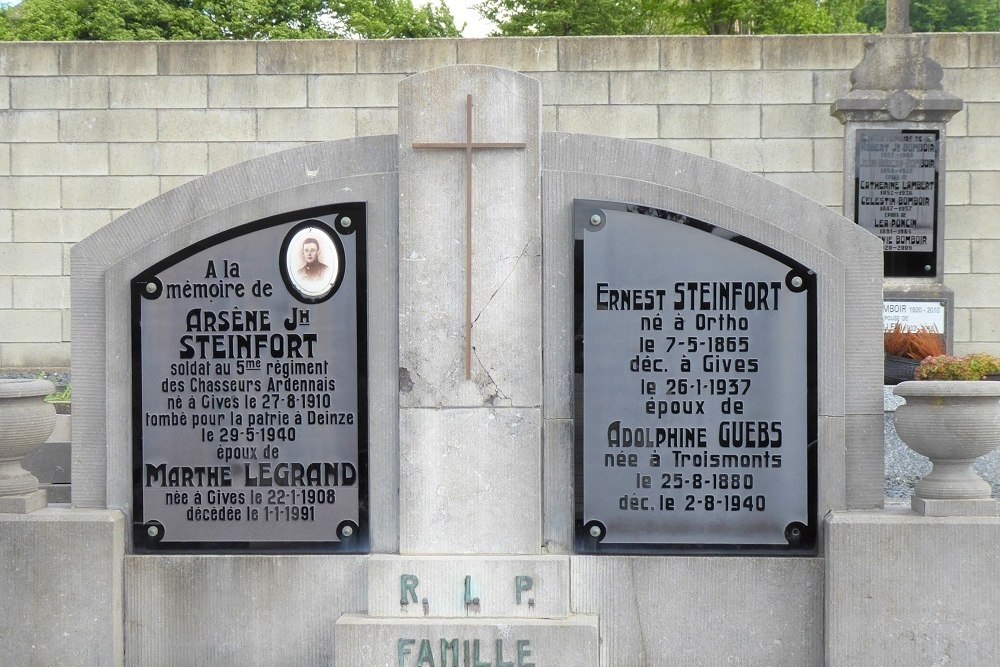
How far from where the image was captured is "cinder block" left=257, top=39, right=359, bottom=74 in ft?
41.1

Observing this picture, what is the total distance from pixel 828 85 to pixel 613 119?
2.78 meters

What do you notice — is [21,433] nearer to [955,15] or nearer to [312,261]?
[312,261]

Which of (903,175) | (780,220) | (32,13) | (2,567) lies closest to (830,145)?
(903,175)

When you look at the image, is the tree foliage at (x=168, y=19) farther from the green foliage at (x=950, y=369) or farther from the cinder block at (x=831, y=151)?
the green foliage at (x=950, y=369)

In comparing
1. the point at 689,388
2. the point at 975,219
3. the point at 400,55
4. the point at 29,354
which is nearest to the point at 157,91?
the point at 400,55

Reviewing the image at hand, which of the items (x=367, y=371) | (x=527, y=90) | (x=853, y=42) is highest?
(x=853, y=42)

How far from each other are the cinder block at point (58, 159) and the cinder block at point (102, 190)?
0.12 m

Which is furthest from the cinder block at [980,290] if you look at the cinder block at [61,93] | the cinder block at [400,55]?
the cinder block at [61,93]

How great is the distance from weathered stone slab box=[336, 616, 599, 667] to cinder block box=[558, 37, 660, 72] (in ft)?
29.3

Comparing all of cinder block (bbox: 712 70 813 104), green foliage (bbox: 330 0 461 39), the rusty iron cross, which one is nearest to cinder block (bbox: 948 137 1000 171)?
cinder block (bbox: 712 70 813 104)

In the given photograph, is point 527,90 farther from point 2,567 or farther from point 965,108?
point 965,108

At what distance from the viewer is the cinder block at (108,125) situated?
1264 cm

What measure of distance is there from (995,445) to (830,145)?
327 inches

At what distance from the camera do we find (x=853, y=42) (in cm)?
1242
